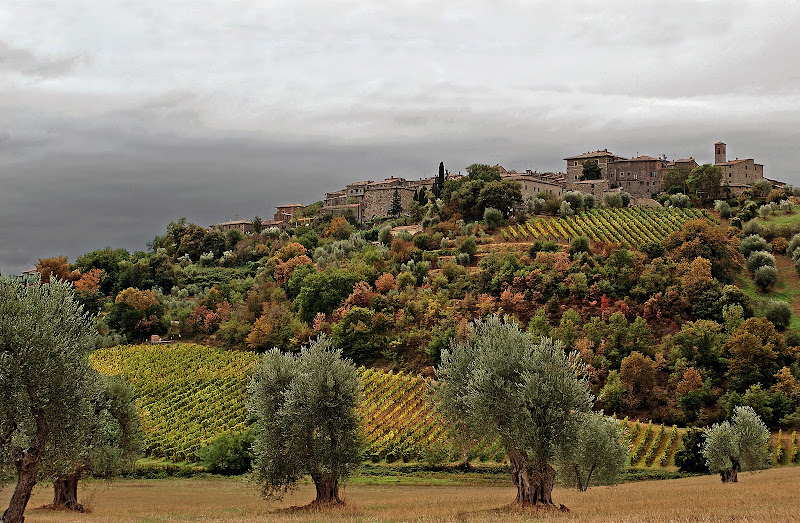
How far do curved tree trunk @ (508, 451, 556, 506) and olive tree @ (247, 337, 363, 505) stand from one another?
22.5ft

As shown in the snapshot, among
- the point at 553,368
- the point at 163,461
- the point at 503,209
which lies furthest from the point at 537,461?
the point at 503,209

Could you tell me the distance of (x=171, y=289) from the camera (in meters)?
116

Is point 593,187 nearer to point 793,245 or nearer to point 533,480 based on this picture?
point 793,245

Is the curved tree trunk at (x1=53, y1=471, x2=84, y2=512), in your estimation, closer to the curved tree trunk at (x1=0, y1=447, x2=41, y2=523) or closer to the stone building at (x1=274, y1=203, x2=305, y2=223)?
the curved tree trunk at (x1=0, y1=447, x2=41, y2=523)

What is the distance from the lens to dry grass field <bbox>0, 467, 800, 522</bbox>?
25469 millimetres

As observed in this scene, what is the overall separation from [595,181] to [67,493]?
108161 mm

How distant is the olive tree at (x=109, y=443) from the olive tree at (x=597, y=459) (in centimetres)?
1990

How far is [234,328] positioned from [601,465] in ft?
186

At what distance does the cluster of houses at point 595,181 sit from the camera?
126125 millimetres

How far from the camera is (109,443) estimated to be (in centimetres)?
3728

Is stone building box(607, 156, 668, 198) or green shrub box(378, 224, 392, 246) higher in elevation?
stone building box(607, 156, 668, 198)

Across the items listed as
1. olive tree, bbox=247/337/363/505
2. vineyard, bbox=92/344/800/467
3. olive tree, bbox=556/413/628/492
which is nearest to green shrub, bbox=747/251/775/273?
vineyard, bbox=92/344/800/467

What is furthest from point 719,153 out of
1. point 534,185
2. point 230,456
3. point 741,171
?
point 230,456

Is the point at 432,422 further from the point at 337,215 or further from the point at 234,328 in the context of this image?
the point at 337,215
